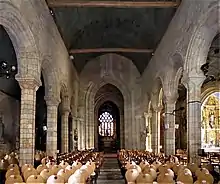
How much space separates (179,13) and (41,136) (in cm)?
1330

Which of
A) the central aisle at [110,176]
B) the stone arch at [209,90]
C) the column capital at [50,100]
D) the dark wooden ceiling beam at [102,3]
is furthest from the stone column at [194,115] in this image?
the stone arch at [209,90]

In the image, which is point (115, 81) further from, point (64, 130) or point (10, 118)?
point (10, 118)

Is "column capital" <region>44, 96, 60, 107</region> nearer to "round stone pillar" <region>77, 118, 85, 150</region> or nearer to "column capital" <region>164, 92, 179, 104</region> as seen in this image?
"column capital" <region>164, 92, 179, 104</region>

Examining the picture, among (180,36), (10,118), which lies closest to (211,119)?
(10,118)

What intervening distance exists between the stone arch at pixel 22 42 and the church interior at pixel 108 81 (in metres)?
0.03

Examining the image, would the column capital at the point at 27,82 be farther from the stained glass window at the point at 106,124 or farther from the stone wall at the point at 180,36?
the stained glass window at the point at 106,124

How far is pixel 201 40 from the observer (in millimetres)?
12031

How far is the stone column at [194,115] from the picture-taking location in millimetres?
12617

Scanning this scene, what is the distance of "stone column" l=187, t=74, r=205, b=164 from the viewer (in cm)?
1262

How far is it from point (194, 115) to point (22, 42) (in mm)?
5879

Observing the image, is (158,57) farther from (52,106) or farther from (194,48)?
(194,48)

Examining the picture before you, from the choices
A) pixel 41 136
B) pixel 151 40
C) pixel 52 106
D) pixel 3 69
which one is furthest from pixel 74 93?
pixel 3 69

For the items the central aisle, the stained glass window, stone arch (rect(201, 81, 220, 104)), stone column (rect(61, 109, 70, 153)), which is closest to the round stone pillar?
stone column (rect(61, 109, 70, 153))

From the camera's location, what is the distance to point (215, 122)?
92.1 ft
